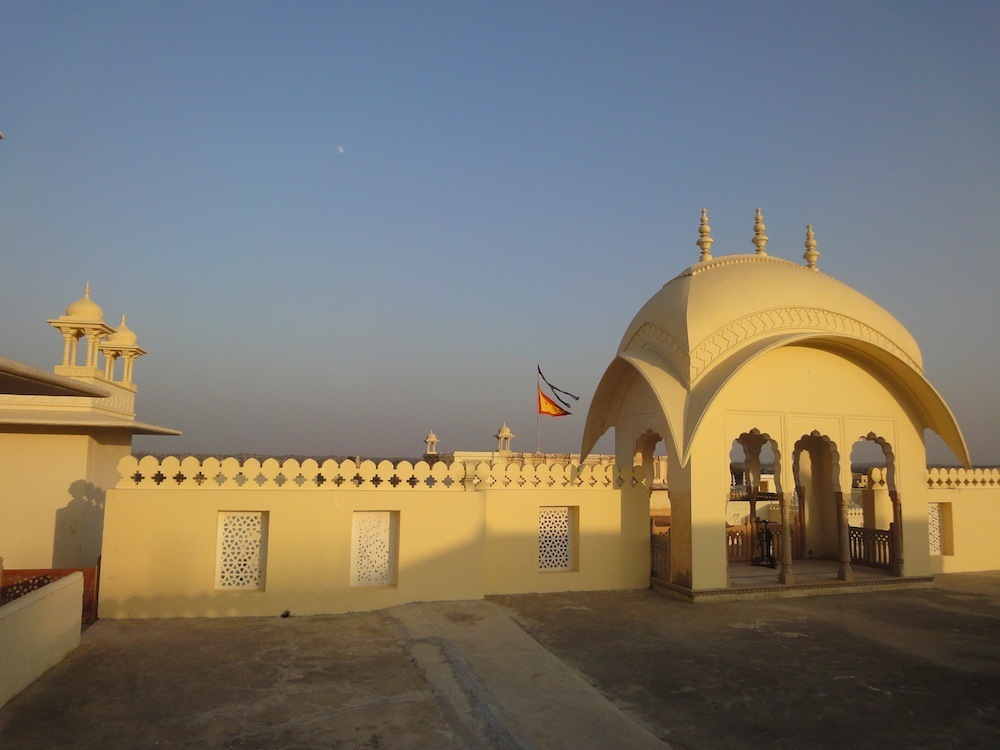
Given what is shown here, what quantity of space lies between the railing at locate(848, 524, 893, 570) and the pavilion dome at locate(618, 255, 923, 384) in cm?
320

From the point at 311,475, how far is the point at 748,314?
279 inches

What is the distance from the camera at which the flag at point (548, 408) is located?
20.3m

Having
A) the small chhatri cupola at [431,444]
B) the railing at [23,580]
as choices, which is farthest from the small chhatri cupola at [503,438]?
the railing at [23,580]

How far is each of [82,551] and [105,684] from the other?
16.0 ft

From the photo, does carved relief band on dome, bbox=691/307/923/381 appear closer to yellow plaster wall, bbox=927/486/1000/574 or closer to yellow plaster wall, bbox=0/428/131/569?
yellow plaster wall, bbox=927/486/1000/574

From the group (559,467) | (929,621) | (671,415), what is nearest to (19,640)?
(559,467)

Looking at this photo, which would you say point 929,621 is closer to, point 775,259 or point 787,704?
point 787,704

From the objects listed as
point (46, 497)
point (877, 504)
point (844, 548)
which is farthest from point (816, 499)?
point (46, 497)

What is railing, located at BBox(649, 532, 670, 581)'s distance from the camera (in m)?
10.6

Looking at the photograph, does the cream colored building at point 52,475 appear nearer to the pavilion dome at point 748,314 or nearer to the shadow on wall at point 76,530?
the shadow on wall at point 76,530

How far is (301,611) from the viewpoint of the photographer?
8.71 meters

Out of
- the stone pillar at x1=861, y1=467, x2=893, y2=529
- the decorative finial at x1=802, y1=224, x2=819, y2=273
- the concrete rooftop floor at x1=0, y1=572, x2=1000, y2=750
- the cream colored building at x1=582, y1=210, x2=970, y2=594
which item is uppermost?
the decorative finial at x1=802, y1=224, x2=819, y2=273

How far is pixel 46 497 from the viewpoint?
9.61m

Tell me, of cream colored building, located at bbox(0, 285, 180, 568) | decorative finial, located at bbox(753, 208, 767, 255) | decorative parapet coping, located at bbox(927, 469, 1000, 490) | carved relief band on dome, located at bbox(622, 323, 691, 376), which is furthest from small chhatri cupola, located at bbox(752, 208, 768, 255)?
cream colored building, located at bbox(0, 285, 180, 568)
